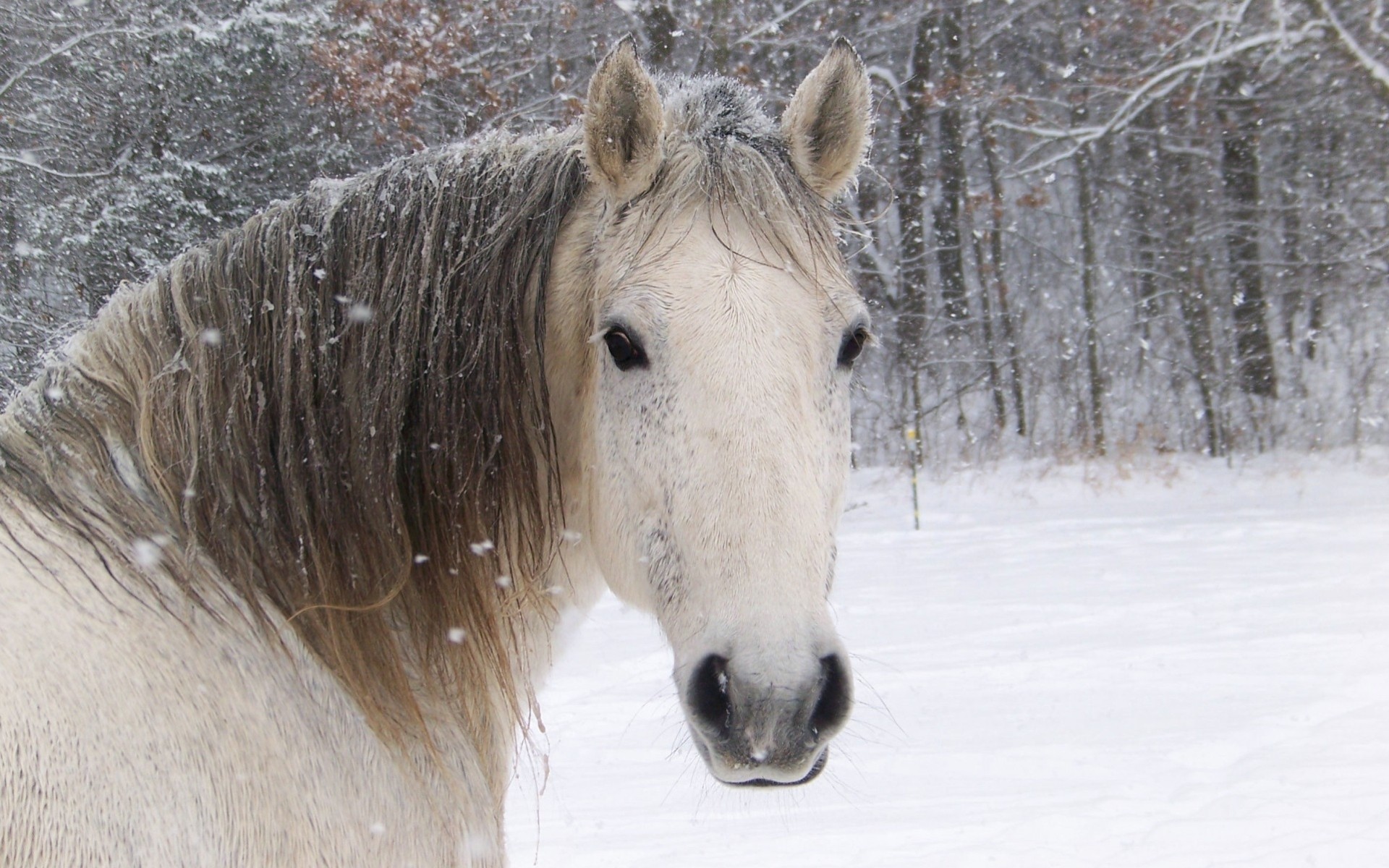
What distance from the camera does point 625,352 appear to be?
1876 mm

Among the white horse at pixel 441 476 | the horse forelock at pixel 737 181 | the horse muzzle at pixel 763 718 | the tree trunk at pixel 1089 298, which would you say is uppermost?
the horse forelock at pixel 737 181

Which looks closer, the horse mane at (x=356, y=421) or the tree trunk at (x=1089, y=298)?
the horse mane at (x=356, y=421)

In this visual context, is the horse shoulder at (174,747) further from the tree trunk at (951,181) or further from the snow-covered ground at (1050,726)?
the tree trunk at (951,181)

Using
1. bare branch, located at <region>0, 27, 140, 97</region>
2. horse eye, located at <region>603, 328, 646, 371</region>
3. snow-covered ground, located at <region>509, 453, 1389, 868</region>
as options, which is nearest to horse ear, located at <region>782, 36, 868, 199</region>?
horse eye, located at <region>603, 328, 646, 371</region>

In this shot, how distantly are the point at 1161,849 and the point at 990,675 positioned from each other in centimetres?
236

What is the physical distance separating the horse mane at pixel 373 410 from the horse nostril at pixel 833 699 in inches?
29.3

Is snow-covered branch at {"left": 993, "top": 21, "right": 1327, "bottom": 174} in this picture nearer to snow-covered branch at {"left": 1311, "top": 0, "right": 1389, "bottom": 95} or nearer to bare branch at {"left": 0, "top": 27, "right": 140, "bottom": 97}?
snow-covered branch at {"left": 1311, "top": 0, "right": 1389, "bottom": 95}

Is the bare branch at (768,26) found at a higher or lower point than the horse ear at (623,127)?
higher

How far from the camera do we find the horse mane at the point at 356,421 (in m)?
1.81

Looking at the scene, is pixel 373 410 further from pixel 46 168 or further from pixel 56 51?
pixel 56 51

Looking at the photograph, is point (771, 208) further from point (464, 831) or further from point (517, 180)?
point (464, 831)

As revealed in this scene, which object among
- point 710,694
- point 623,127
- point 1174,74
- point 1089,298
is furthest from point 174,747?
point 1089,298

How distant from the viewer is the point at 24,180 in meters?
9.77

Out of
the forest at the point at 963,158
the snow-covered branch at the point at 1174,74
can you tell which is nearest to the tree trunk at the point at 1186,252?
the forest at the point at 963,158
